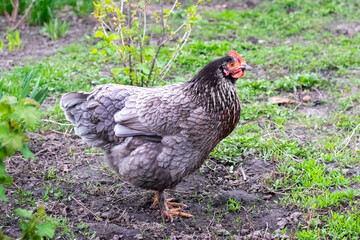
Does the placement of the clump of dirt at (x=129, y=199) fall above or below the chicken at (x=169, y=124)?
below

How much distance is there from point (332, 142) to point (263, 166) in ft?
2.84

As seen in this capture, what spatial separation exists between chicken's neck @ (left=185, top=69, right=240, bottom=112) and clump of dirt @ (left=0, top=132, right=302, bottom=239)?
2.94ft

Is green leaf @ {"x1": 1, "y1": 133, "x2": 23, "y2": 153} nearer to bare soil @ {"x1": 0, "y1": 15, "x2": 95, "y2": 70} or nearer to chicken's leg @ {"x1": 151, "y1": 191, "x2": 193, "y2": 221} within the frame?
chicken's leg @ {"x1": 151, "y1": 191, "x2": 193, "y2": 221}

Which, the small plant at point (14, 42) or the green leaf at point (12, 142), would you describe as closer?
the green leaf at point (12, 142)

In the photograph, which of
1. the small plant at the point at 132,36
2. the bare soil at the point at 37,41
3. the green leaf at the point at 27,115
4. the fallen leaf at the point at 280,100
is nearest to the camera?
the green leaf at the point at 27,115

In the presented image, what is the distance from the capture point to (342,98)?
5410 millimetres

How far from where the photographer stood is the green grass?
3.68 m

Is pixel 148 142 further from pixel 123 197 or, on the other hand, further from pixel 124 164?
pixel 123 197

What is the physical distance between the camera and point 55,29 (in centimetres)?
773

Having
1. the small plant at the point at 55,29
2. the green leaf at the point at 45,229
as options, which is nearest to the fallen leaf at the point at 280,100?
the green leaf at the point at 45,229

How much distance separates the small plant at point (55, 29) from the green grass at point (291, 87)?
0.71 metres

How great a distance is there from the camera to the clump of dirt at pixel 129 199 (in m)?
3.39

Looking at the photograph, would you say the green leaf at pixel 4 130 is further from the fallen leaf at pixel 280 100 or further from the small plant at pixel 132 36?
the fallen leaf at pixel 280 100

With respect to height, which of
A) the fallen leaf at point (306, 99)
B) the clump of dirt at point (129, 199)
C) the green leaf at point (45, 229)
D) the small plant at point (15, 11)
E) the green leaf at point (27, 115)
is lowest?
the clump of dirt at point (129, 199)
